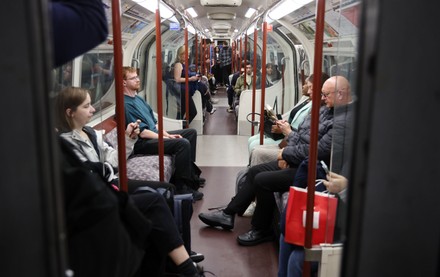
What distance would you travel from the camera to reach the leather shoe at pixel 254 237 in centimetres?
368

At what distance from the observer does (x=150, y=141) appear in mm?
4539

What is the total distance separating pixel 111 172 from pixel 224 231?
1.53m

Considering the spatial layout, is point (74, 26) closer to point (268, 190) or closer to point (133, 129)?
point (268, 190)

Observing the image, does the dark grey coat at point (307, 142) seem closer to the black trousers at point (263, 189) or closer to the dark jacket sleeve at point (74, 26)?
the black trousers at point (263, 189)

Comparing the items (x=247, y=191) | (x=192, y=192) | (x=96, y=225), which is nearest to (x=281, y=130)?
(x=247, y=191)

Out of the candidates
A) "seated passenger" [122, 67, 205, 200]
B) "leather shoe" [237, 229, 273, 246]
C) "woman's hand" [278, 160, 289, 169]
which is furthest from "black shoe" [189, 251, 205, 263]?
"seated passenger" [122, 67, 205, 200]

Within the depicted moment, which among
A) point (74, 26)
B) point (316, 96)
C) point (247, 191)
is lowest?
point (247, 191)

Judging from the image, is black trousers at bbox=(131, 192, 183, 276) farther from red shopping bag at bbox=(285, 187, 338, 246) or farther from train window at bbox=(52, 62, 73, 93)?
train window at bbox=(52, 62, 73, 93)

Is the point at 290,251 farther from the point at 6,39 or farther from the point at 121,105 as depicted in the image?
the point at 6,39

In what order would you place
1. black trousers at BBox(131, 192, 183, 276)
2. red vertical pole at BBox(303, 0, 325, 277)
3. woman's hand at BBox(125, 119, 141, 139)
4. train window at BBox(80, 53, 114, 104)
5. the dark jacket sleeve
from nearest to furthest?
the dark jacket sleeve < red vertical pole at BBox(303, 0, 325, 277) < black trousers at BBox(131, 192, 183, 276) < train window at BBox(80, 53, 114, 104) < woman's hand at BBox(125, 119, 141, 139)

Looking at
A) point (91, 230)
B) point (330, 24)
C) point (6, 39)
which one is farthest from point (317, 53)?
point (330, 24)

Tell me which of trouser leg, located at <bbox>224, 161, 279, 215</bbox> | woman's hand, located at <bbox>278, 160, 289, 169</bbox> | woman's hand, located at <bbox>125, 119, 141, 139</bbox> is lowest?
trouser leg, located at <bbox>224, 161, 279, 215</bbox>

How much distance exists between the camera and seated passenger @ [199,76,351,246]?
3.29 m

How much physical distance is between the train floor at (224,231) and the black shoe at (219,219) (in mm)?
68
